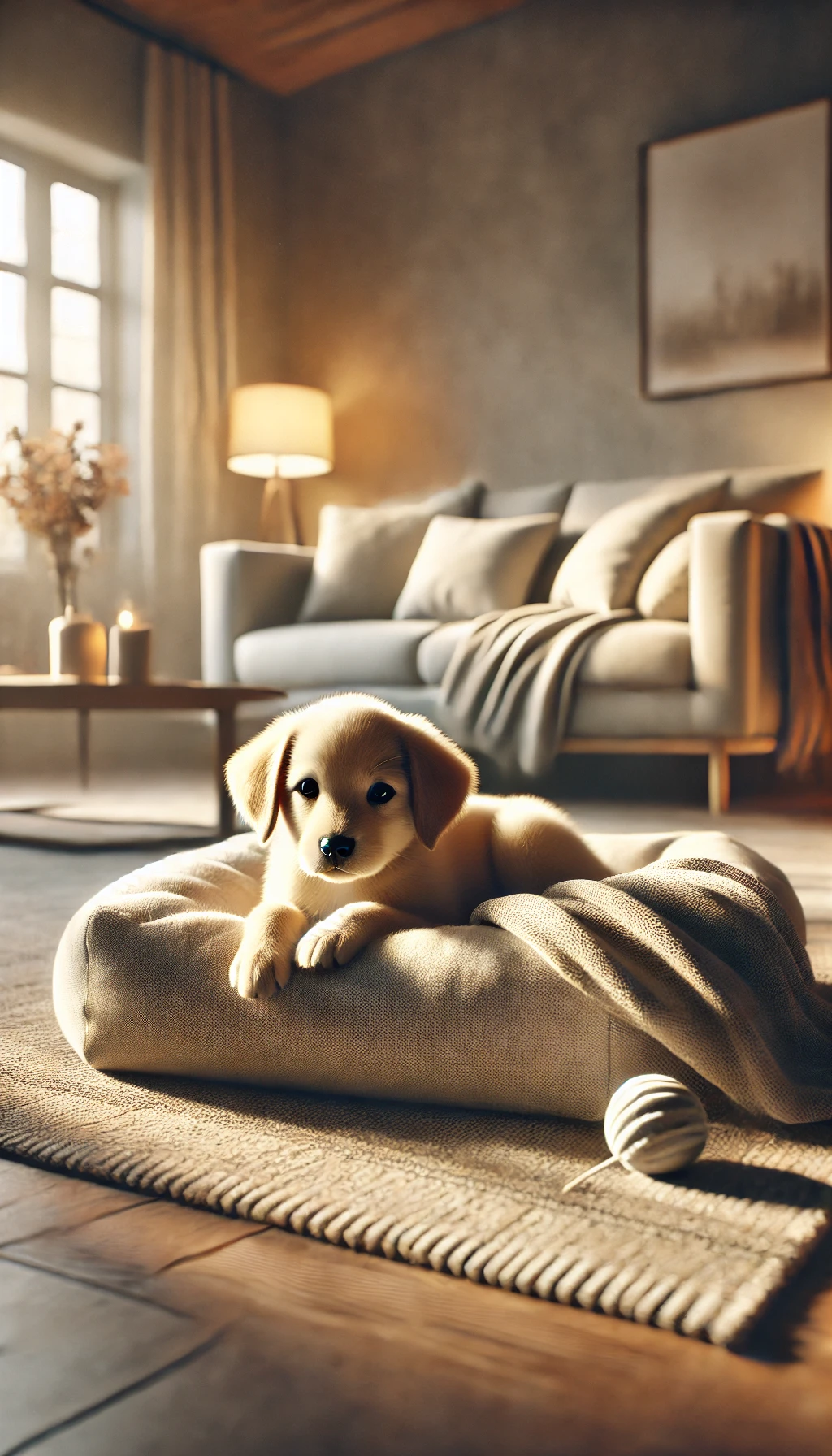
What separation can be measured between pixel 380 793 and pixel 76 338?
5052 mm

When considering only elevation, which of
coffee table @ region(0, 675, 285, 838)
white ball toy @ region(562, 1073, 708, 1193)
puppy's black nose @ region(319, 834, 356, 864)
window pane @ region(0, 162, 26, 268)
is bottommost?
white ball toy @ region(562, 1073, 708, 1193)

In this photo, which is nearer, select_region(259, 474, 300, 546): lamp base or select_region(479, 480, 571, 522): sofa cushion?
select_region(479, 480, 571, 522): sofa cushion

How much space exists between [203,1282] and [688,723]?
118 inches

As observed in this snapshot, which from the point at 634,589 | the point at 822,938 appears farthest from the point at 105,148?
the point at 822,938

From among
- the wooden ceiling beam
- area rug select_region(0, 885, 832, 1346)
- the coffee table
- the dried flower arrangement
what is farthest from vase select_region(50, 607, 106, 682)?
the wooden ceiling beam

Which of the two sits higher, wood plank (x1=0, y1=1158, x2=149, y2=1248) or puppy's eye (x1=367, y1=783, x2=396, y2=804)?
puppy's eye (x1=367, y1=783, x2=396, y2=804)

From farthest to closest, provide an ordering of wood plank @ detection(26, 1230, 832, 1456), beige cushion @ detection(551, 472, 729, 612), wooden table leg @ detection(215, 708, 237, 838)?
beige cushion @ detection(551, 472, 729, 612), wooden table leg @ detection(215, 708, 237, 838), wood plank @ detection(26, 1230, 832, 1456)

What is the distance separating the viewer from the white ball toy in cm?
84

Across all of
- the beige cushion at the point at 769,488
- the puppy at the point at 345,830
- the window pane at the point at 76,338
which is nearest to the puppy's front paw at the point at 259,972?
the puppy at the point at 345,830

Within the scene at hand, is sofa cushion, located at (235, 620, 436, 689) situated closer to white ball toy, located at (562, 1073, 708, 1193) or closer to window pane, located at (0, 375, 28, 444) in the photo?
window pane, located at (0, 375, 28, 444)

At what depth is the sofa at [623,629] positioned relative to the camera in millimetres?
3502

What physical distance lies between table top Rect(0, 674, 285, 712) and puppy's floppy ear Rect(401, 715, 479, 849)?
1.90 m

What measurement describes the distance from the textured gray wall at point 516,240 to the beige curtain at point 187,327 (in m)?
0.52

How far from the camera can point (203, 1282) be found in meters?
0.71
